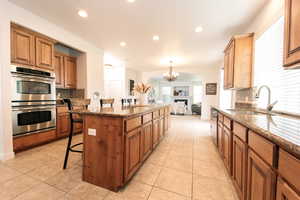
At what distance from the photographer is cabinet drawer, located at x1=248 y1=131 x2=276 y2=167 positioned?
0.78 meters

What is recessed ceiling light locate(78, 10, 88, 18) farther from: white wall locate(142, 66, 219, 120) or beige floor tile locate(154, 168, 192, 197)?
white wall locate(142, 66, 219, 120)

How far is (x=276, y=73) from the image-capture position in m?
1.93

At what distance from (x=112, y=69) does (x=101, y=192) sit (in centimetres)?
593

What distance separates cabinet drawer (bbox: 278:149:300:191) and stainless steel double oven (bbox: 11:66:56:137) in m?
3.53

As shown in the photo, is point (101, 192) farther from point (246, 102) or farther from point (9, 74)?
point (246, 102)

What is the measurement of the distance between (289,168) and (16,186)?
2569 millimetres

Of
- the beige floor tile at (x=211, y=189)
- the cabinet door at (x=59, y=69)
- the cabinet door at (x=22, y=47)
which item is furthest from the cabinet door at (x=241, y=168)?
the cabinet door at (x=59, y=69)

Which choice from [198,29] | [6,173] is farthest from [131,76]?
[6,173]

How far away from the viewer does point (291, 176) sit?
24.4 inches

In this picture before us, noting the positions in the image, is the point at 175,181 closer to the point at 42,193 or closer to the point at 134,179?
the point at 134,179

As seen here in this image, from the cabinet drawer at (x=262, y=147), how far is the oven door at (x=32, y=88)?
3.51m

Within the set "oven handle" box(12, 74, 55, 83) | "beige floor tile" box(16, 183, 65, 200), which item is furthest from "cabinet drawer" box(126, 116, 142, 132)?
"oven handle" box(12, 74, 55, 83)

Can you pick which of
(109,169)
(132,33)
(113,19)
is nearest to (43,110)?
(109,169)

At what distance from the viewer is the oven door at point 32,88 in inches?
90.0
